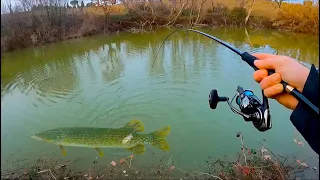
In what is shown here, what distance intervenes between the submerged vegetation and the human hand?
1.90 metres

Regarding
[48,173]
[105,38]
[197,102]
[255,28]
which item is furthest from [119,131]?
[255,28]

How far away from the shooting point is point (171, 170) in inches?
137

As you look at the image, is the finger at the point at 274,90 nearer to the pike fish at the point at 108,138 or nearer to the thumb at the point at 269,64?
the thumb at the point at 269,64

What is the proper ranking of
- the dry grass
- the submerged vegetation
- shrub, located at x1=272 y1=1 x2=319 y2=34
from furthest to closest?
the dry grass → the submerged vegetation → shrub, located at x1=272 y1=1 x2=319 y2=34

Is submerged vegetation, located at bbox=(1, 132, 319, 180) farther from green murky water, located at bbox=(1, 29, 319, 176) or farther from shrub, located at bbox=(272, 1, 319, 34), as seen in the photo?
shrub, located at bbox=(272, 1, 319, 34)

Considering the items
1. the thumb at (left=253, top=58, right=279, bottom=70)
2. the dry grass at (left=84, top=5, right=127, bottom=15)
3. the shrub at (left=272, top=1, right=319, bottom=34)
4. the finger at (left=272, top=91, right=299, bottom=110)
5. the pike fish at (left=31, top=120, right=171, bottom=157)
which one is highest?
the dry grass at (left=84, top=5, right=127, bottom=15)

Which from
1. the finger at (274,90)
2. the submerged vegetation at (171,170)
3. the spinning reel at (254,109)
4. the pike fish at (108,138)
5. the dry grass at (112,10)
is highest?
the dry grass at (112,10)

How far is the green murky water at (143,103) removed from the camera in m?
4.02

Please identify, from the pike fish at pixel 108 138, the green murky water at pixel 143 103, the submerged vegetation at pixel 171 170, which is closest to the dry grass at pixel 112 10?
the green murky water at pixel 143 103

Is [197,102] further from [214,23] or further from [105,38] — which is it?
[214,23]

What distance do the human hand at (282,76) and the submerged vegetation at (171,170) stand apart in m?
1.90

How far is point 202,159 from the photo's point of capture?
382cm

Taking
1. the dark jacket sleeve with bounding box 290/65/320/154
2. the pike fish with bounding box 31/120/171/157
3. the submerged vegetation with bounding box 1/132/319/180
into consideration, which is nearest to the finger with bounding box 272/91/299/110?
the dark jacket sleeve with bounding box 290/65/320/154

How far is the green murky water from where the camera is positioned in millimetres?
4023
